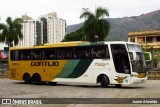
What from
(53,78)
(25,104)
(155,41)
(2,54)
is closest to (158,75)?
(53,78)

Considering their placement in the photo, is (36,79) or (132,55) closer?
(132,55)

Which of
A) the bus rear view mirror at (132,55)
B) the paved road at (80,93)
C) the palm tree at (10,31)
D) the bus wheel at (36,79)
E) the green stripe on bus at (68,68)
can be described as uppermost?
the palm tree at (10,31)

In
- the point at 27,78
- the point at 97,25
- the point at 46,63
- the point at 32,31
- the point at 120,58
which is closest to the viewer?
the point at 120,58

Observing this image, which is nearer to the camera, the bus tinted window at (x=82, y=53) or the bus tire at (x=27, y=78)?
the bus tinted window at (x=82, y=53)

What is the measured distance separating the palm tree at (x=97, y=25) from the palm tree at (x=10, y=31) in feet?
48.0

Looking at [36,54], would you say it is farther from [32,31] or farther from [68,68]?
[32,31]

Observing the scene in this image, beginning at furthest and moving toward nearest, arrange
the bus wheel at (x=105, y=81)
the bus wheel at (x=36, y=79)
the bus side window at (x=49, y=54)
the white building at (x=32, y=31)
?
the white building at (x=32, y=31)
the bus wheel at (x=36, y=79)
the bus side window at (x=49, y=54)
the bus wheel at (x=105, y=81)

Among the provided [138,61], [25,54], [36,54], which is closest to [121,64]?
[138,61]

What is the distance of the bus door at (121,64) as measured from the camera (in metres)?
21.7

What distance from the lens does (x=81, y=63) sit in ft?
77.6

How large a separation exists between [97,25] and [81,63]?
30.2m

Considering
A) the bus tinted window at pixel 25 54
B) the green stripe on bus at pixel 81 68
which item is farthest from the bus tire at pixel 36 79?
the green stripe on bus at pixel 81 68

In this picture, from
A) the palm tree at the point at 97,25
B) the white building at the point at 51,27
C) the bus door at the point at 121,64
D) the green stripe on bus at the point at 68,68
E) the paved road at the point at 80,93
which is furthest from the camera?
the white building at the point at 51,27

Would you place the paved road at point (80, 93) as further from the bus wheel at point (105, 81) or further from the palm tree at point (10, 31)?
the palm tree at point (10, 31)
